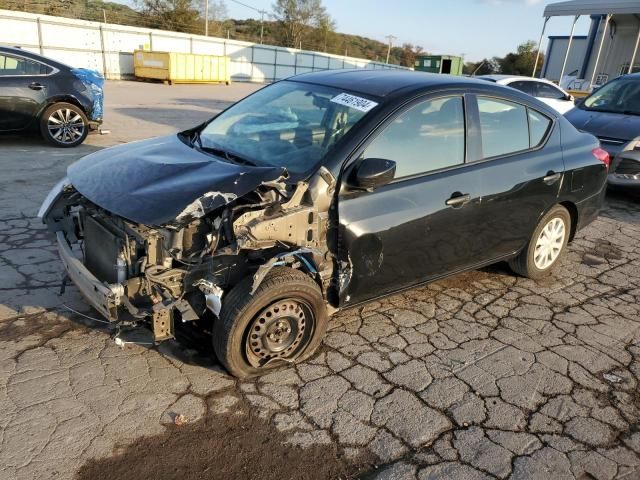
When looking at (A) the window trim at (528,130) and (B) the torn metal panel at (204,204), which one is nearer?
(B) the torn metal panel at (204,204)

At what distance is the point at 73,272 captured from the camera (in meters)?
3.10

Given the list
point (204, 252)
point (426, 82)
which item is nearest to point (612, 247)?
point (426, 82)

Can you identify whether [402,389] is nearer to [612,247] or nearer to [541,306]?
[541,306]

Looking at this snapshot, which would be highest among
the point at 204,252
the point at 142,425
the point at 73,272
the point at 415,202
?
the point at 415,202

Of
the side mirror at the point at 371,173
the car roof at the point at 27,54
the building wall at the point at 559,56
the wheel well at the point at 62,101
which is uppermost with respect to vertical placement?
the building wall at the point at 559,56

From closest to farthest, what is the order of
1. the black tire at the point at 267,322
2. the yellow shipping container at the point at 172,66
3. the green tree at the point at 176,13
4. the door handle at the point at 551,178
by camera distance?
the black tire at the point at 267,322
the door handle at the point at 551,178
the yellow shipping container at the point at 172,66
the green tree at the point at 176,13

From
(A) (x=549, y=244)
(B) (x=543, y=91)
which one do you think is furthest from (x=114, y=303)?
(B) (x=543, y=91)

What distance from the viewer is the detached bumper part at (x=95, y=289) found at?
8.92 ft

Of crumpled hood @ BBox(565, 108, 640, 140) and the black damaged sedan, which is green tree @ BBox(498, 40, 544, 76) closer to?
crumpled hood @ BBox(565, 108, 640, 140)

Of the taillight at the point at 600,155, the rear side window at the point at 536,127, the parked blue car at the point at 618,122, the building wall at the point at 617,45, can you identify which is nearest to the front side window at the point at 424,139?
the rear side window at the point at 536,127

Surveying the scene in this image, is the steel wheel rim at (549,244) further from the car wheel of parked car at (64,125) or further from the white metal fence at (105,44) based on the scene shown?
the white metal fence at (105,44)

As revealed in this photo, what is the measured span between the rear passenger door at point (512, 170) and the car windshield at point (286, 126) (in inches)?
40.4

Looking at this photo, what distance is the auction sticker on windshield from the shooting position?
10.9 feet

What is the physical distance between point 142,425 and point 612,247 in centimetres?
530
